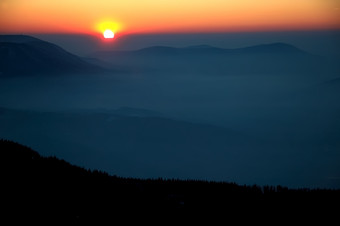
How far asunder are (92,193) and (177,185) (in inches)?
94.1

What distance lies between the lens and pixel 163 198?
31.9 ft

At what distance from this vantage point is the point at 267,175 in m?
142

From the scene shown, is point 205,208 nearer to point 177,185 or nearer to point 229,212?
point 229,212

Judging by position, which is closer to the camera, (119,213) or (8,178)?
(119,213)

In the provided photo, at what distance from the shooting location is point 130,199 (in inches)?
375

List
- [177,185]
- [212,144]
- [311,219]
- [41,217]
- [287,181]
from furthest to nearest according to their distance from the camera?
[212,144], [287,181], [177,185], [311,219], [41,217]

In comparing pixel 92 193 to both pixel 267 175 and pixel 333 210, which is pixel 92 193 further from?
pixel 267 175

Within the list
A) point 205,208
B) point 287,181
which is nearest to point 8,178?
point 205,208

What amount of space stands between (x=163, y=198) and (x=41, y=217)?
2.86m

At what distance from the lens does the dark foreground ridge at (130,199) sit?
Answer: 340 inches

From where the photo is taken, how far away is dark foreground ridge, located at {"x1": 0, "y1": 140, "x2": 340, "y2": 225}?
8.65 meters

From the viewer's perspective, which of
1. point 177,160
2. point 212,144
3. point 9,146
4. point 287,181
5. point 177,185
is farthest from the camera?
point 212,144

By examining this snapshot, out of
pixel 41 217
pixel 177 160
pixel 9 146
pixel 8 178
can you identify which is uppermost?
pixel 177 160

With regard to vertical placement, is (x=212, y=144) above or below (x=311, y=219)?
above
